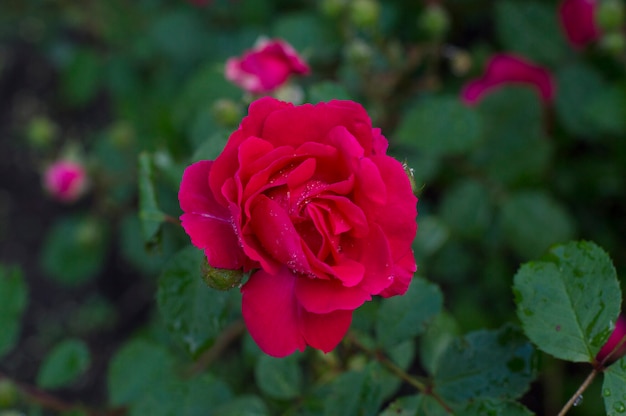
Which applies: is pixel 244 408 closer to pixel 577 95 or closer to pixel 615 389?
pixel 615 389

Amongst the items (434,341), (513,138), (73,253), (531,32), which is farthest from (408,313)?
(73,253)

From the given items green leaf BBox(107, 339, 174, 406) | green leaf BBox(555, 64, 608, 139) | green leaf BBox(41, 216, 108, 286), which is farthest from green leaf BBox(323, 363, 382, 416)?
green leaf BBox(41, 216, 108, 286)

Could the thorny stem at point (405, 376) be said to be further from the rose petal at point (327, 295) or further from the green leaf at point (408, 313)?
the rose petal at point (327, 295)

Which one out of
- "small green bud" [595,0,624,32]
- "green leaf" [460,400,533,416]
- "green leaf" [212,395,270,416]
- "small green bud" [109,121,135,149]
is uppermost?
"small green bud" [595,0,624,32]

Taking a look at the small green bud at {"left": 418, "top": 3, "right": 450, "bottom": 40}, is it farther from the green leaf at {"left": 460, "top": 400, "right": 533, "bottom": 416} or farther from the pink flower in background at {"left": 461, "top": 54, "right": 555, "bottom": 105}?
the green leaf at {"left": 460, "top": 400, "right": 533, "bottom": 416}

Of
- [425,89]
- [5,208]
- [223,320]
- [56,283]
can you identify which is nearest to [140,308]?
[56,283]

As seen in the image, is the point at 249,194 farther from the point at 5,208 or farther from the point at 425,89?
the point at 5,208
